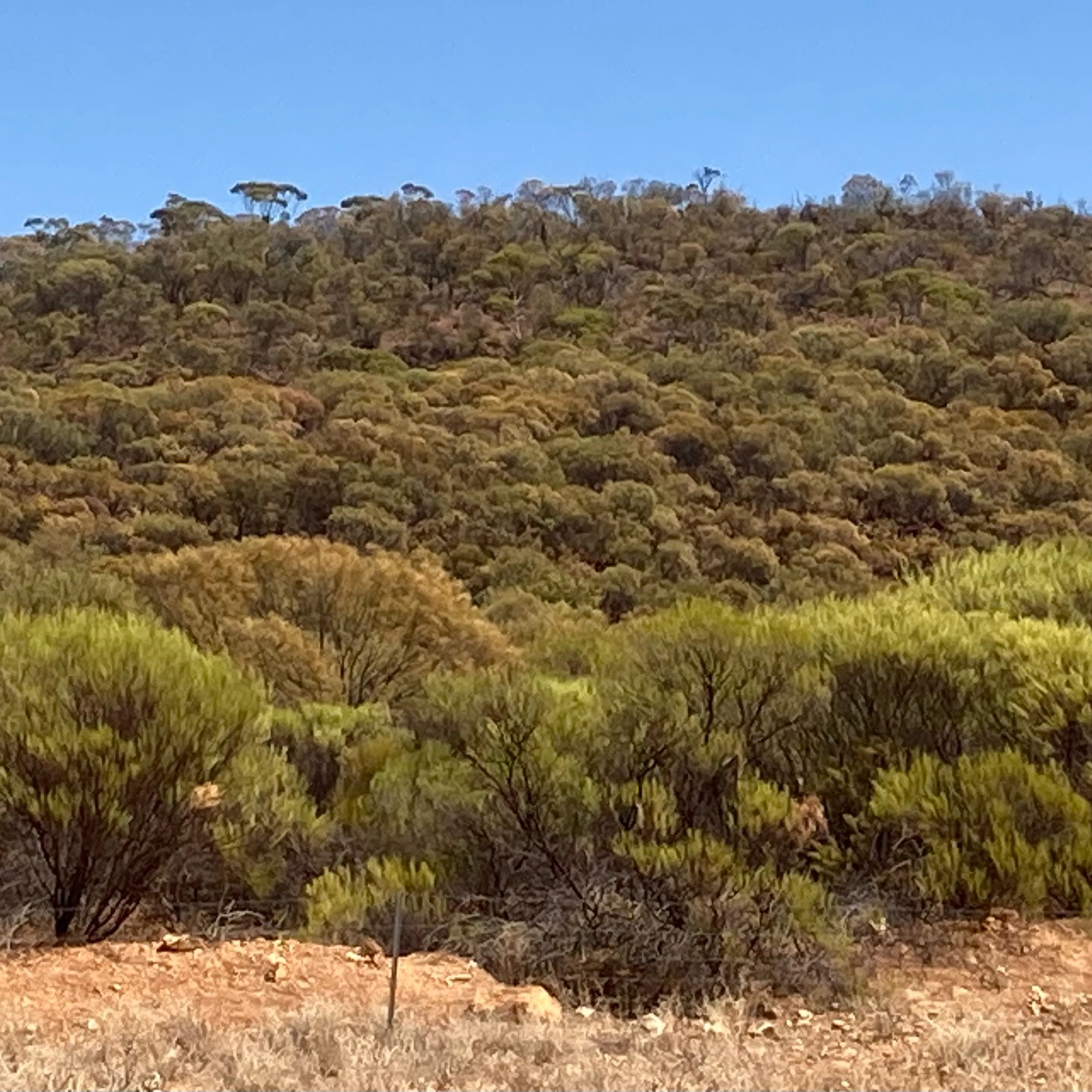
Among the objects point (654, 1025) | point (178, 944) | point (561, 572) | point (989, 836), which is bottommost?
point (561, 572)

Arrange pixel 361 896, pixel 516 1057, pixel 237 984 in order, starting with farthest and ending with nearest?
pixel 361 896, pixel 237 984, pixel 516 1057

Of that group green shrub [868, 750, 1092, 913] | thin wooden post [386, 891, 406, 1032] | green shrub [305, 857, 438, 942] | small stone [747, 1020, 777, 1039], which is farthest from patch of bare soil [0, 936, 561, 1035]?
green shrub [868, 750, 1092, 913]

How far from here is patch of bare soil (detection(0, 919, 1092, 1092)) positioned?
18.1 feet

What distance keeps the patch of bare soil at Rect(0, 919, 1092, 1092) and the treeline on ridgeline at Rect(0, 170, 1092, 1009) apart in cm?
52

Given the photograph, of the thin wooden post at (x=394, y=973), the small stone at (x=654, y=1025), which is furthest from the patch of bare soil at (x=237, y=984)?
the small stone at (x=654, y=1025)

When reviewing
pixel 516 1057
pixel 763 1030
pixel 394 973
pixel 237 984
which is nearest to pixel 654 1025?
pixel 763 1030

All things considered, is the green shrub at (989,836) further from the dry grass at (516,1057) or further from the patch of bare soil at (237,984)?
the patch of bare soil at (237,984)

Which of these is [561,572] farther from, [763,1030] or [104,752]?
[763,1030]

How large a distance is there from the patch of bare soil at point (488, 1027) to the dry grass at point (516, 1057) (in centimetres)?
1

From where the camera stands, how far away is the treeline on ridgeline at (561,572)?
8.71 m

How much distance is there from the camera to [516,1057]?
5836 millimetres

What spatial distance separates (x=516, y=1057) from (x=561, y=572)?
2917 centimetres

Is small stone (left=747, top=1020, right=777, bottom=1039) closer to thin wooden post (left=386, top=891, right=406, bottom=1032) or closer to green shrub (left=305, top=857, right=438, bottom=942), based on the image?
thin wooden post (left=386, top=891, right=406, bottom=1032)

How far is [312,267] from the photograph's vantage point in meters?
70.1
